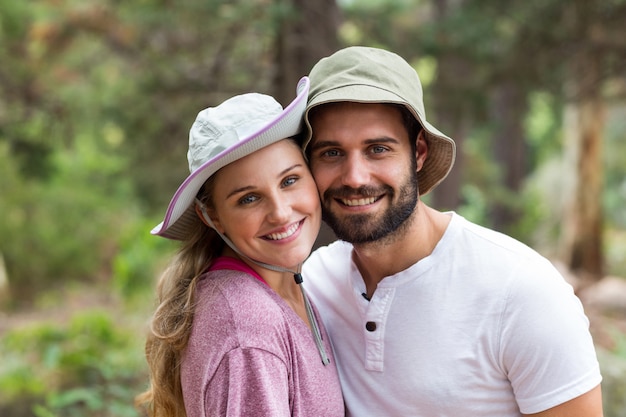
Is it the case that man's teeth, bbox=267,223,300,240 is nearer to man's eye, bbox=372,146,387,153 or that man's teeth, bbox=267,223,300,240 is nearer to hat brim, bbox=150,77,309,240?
hat brim, bbox=150,77,309,240

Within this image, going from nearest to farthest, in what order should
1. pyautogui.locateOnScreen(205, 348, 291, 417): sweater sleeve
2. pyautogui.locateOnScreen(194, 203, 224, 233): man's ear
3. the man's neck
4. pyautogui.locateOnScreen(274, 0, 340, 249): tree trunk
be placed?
pyautogui.locateOnScreen(205, 348, 291, 417): sweater sleeve
pyautogui.locateOnScreen(194, 203, 224, 233): man's ear
the man's neck
pyautogui.locateOnScreen(274, 0, 340, 249): tree trunk

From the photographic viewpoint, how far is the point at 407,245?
7.79 feet

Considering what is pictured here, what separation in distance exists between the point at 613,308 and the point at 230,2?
733cm

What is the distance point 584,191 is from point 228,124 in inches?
405

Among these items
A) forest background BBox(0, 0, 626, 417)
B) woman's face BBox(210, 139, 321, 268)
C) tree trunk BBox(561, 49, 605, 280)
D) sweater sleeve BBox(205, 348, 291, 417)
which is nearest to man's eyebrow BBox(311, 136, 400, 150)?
woman's face BBox(210, 139, 321, 268)

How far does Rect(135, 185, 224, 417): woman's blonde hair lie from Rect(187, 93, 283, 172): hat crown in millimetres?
178

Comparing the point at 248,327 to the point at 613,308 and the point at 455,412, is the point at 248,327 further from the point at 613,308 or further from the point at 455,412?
the point at 613,308

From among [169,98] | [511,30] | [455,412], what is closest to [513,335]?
[455,412]

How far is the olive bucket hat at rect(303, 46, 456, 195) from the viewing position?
7.13 ft

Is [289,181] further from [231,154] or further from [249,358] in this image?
[249,358]

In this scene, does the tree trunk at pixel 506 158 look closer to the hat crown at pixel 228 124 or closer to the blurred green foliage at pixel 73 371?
the blurred green foliage at pixel 73 371

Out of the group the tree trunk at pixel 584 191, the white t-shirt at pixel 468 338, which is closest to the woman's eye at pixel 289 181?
the white t-shirt at pixel 468 338

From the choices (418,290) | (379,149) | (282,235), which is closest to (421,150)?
(379,149)

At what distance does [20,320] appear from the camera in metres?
9.51
